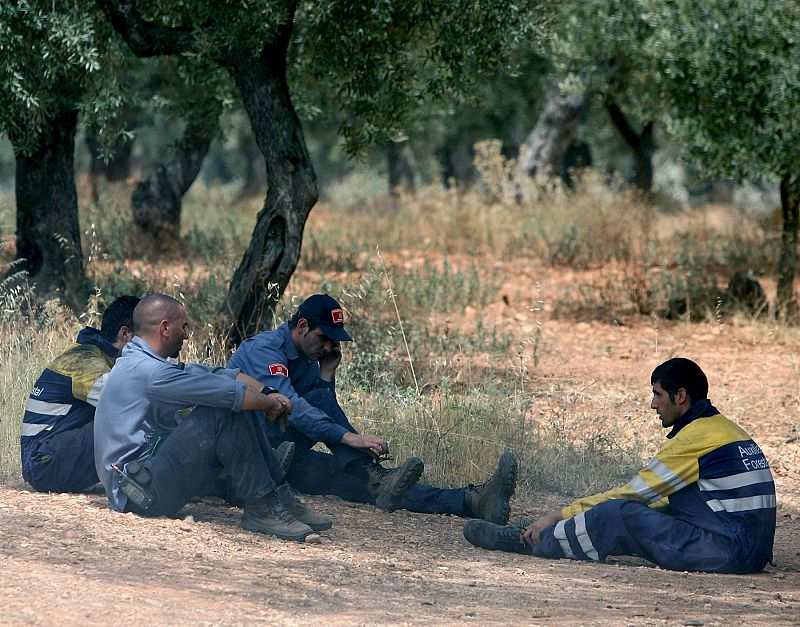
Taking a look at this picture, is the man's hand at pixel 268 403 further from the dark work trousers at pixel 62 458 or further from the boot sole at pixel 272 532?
the dark work trousers at pixel 62 458

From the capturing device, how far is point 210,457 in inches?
220

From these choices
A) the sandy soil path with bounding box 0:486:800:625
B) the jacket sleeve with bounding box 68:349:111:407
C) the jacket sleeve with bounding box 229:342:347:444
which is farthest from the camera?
the jacket sleeve with bounding box 229:342:347:444

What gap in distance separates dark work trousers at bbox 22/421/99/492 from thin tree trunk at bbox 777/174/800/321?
860cm

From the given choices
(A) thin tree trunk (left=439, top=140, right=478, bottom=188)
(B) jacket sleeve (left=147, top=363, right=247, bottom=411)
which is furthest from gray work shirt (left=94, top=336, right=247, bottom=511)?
(A) thin tree trunk (left=439, top=140, right=478, bottom=188)

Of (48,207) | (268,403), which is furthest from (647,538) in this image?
(48,207)

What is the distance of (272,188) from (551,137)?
34.6 ft

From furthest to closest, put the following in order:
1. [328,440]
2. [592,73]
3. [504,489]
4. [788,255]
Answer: [592,73] < [788,255] < [328,440] < [504,489]

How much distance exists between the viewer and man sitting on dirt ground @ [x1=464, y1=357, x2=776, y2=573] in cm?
545

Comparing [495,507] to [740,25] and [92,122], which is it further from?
[740,25]

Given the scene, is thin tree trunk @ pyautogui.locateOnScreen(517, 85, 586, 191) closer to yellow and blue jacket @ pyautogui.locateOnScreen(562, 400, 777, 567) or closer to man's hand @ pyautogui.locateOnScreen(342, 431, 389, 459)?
man's hand @ pyautogui.locateOnScreen(342, 431, 389, 459)

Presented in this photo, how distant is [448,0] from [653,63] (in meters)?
4.13

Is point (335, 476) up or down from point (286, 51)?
down

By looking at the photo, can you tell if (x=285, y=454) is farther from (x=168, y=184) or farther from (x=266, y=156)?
(x=168, y=184)

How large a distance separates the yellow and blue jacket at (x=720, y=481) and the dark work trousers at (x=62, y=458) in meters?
2.80
